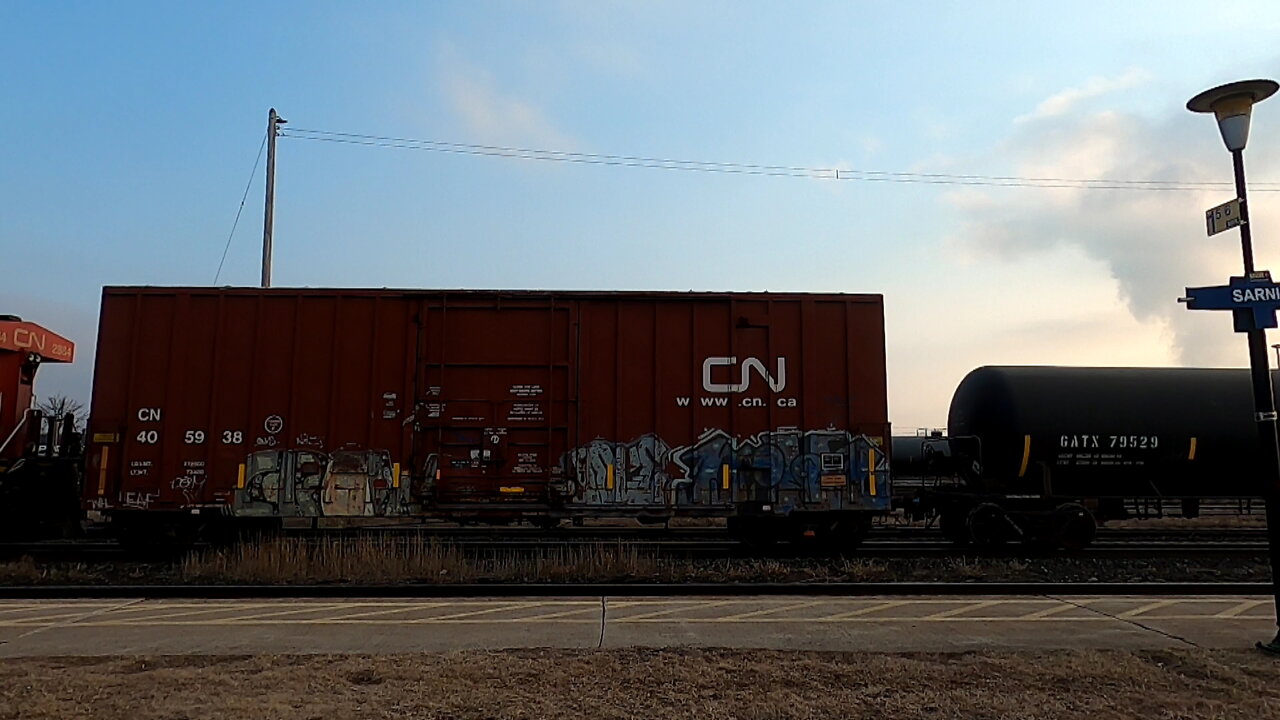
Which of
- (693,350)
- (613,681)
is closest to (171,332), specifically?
(693,350)

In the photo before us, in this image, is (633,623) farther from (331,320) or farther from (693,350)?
(331,320)

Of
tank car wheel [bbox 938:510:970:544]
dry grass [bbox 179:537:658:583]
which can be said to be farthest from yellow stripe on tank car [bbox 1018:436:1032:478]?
dry grass [bbox 179:537:658:583]

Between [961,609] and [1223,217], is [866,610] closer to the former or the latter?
[961,609]

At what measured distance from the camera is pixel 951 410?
1426 cm

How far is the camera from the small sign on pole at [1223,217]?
6746mm

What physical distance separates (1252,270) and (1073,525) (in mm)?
6573

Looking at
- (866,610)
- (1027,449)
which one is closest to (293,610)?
(866,610)

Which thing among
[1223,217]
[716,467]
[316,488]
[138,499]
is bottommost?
[138,499]

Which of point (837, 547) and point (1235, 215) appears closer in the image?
point (1235, 215)

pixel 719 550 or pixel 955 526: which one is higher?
pixel 955 526

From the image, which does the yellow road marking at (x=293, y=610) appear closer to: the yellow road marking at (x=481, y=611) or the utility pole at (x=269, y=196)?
the yellow road marking at (x=481, y=611)

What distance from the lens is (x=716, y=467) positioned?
11469mm

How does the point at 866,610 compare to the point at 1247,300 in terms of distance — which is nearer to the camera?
the point at 1247,300

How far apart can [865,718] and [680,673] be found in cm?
135
